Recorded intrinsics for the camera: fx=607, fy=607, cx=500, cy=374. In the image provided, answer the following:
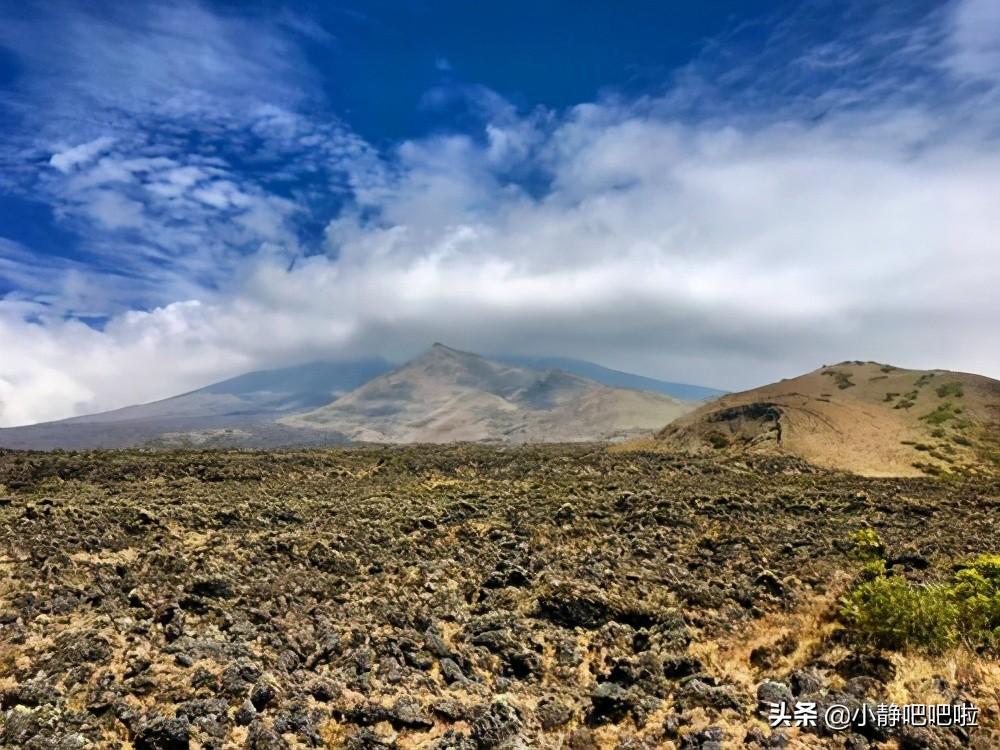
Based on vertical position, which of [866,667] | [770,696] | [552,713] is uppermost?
[866,667]

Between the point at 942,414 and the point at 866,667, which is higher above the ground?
the point at 942,414

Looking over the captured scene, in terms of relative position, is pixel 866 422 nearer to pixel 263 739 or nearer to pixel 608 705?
pixel 608 705

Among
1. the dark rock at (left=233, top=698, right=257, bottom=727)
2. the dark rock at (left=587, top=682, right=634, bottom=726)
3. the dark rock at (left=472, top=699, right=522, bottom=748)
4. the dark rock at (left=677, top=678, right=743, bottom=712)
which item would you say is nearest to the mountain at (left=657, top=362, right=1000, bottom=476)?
the dark rock at (left=677, top=678, right=743, bottom=712)

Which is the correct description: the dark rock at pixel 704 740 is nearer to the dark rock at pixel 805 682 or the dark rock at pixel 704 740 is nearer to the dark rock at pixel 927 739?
the dark rock at pixel 805 682

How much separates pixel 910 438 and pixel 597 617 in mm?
51164

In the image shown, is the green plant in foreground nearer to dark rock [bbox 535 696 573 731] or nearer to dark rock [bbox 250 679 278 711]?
dark rock [bbox 535 696 573 731]

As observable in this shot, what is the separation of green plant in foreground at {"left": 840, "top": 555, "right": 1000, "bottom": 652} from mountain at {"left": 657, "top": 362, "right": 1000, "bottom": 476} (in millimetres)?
38387

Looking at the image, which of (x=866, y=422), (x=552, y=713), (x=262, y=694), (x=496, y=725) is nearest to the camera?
(x=496, y=725)

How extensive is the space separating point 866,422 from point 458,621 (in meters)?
55.2

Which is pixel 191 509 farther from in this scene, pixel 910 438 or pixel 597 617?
pixel 910 438

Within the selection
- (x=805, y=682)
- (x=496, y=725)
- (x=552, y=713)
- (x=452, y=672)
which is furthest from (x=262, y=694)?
(x=805, y=682)

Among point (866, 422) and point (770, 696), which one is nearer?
point (770, 696)

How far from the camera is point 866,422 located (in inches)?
2264

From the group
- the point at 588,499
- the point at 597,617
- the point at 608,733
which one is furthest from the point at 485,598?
the point at 588,499
